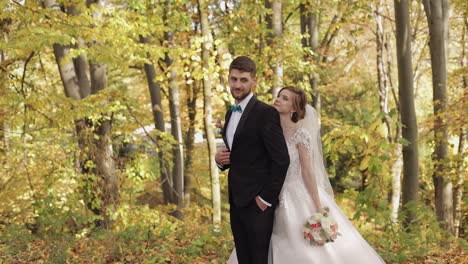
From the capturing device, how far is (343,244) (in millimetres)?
4414

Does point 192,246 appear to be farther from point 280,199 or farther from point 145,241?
point 280,199

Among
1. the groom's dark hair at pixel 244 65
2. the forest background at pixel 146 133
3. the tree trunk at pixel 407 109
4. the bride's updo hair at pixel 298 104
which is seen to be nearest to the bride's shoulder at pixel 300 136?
the bride's updo hair at pixel 298 104

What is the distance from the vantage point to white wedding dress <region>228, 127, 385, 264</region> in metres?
4.16

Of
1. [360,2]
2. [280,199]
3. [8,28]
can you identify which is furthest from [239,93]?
[360,2]

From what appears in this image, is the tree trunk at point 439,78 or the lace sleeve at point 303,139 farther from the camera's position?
the tree trunk at point 439,78

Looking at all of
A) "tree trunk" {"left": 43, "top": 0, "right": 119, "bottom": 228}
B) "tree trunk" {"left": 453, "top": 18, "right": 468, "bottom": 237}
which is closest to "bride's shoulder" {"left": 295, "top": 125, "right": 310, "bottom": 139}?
"tree trunk" {"left": 453, "top": 18, "right": 468, "bottom": 237}

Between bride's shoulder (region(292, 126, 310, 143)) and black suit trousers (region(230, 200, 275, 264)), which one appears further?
bride's shoulder (region(292, 126, 310, 143))

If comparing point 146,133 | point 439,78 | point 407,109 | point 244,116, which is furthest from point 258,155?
point 146,133

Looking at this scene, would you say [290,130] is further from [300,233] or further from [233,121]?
[300,233]

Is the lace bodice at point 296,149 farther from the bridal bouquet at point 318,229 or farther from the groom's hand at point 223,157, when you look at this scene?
the groom's hand at point 223,157

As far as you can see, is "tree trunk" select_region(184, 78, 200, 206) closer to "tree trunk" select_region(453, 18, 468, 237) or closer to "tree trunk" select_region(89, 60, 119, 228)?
"tree trunk" select_region(89, 60, 119, 228)

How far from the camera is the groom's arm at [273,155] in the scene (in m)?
3.67

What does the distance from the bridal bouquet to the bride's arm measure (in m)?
0.13

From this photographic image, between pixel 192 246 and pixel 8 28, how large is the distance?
4586mm
